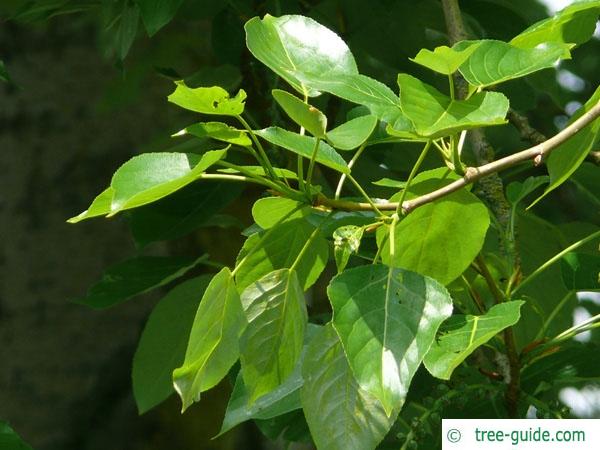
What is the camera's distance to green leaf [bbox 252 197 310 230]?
619 mm

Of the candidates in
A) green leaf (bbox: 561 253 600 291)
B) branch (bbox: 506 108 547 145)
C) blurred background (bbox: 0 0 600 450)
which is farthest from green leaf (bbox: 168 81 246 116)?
blurred background (bbox: 0 0 600 450)

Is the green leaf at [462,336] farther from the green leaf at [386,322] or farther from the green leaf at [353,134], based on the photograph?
the green leaf at [353,134]

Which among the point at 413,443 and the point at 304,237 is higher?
the point at 304,237

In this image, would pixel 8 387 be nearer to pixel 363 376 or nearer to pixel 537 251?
pixel 537 251

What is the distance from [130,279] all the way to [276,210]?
0.43 m

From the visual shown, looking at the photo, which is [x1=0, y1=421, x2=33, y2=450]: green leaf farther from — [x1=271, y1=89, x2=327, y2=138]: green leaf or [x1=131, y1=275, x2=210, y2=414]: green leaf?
[x1=271, y1=89, x2=327, y2=138]: green leaf

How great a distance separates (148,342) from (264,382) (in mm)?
513

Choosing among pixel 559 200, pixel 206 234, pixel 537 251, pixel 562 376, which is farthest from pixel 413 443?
Answer: pixel 559 200

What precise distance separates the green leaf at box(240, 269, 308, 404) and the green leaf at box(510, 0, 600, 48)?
8.6 inches

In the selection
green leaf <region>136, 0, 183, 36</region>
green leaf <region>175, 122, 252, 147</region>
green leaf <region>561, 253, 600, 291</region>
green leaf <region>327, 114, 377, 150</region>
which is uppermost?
green leaf <region>327, 114, 377, 150</region>

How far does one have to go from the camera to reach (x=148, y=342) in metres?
1.07

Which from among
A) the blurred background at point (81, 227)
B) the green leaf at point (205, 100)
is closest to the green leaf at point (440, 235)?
the green leaf at point (205, 100)

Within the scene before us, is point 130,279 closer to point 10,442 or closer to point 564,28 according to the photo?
point 10,442

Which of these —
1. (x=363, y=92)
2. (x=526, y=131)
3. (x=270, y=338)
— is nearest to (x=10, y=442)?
(x=270, y=338)
